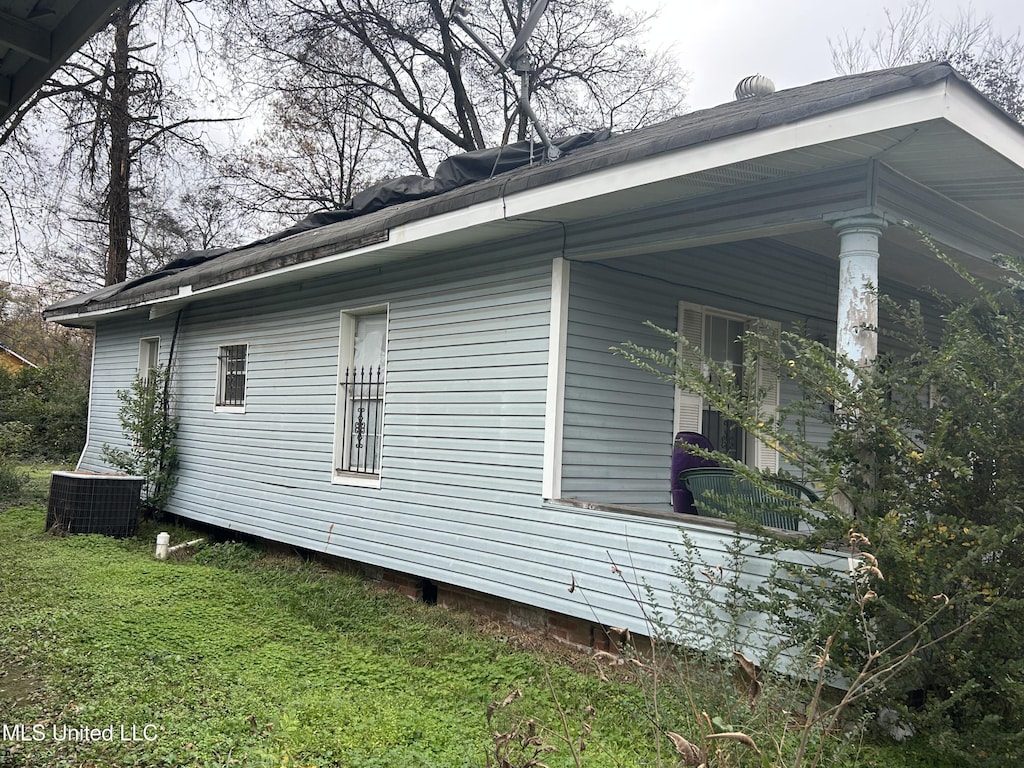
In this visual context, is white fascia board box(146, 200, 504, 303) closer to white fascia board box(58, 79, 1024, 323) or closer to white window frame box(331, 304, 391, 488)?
white fascia board box(58, 79, 1024, 323)

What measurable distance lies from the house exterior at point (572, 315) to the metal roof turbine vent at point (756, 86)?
950 mm

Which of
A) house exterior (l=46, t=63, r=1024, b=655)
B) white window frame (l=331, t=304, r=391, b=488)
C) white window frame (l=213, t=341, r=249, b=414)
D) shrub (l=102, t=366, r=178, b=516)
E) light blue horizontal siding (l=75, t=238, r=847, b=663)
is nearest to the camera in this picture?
house exterior (l=46, t=63, r=1024, b=655)

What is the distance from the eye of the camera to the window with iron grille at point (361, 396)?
712 cm

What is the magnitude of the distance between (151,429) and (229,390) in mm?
1327

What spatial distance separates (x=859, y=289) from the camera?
12.8 feet

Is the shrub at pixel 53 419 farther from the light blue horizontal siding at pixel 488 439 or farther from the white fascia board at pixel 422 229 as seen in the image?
the white fascia board at pixel 422 229

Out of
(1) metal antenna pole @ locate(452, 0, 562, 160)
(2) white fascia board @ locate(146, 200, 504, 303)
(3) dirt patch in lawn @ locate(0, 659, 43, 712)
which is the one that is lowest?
(3) dirt patch in lawn @ locate(0, 659, 43, 712)

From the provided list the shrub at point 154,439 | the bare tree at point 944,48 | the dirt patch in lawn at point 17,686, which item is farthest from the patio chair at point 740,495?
the bare tree at point 944,48

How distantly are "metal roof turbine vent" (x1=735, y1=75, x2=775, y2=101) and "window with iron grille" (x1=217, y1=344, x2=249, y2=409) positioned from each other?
6.03 metres

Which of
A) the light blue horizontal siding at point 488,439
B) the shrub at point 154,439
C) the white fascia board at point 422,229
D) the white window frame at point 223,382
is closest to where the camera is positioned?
the light blue horizontal siding at point 488,439

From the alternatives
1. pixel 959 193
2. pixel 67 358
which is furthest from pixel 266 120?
pixel 959 193

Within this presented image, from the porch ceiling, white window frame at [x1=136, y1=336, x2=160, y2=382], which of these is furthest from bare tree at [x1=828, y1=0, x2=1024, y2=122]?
white window frame at [x1=136, y1=336, x2=160, y2=382]

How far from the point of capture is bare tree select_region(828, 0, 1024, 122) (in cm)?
1847

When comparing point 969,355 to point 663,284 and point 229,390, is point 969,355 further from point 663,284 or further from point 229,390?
point 229,390
